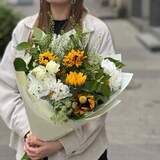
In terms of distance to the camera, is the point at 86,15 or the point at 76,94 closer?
the point at 76,94

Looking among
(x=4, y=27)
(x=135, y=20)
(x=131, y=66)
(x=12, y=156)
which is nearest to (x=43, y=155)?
(x=12, y=156)

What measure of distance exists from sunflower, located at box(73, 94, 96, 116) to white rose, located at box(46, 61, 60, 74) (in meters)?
0.16

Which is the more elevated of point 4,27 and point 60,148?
point 60,148

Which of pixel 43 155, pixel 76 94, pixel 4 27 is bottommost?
pixel 4 27

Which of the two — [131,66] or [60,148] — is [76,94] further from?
[131,66]

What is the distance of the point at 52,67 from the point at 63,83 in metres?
0.09

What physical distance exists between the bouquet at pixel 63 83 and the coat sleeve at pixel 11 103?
0.25 metres

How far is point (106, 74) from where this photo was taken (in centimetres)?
268

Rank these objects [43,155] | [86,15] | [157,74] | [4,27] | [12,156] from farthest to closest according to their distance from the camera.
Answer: [4,27], [157,74], [12,156], [86,15], [43,155]

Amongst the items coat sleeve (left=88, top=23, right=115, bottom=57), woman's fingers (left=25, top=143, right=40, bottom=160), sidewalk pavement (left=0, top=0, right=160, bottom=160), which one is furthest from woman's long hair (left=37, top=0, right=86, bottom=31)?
sidewalk pavement (left=0, top=0, right=160, bottom=160)

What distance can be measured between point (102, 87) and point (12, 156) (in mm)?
3744

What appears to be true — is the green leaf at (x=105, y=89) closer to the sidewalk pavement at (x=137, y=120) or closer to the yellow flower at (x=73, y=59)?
the yellow flower at (x=73, y=59)

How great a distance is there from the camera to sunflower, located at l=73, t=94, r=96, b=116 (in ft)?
8.62

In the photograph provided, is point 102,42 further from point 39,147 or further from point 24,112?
point 39,147
